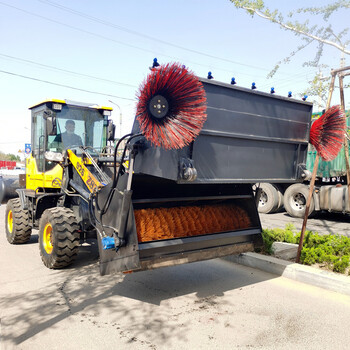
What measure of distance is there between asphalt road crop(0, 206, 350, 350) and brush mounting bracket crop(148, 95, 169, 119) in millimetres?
2209

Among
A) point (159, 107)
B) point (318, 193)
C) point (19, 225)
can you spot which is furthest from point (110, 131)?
point (318, 193)

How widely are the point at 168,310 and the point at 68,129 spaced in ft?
14.1

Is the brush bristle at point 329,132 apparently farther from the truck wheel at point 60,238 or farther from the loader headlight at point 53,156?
the loader headlight at point 53,156

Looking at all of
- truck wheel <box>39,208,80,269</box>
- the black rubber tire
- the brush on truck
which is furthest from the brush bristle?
the black rubber tire

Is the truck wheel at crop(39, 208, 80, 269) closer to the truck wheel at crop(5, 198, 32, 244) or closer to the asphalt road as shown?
the asphalt road

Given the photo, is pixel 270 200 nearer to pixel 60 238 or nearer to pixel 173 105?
pixel 60 238

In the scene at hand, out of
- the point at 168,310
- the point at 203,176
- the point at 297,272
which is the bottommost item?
the point at 168,310

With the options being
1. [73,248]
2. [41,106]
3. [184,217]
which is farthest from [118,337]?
[41,106]

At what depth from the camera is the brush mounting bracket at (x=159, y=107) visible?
3.44 m

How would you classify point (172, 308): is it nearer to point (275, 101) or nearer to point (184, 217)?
point (184, 217)

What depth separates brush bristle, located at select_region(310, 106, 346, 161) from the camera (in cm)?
471

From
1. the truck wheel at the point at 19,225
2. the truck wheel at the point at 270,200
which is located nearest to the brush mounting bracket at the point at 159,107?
the truck wheel at the point at 19,225

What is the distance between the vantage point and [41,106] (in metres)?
7.18

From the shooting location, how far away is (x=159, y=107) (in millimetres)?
3457
